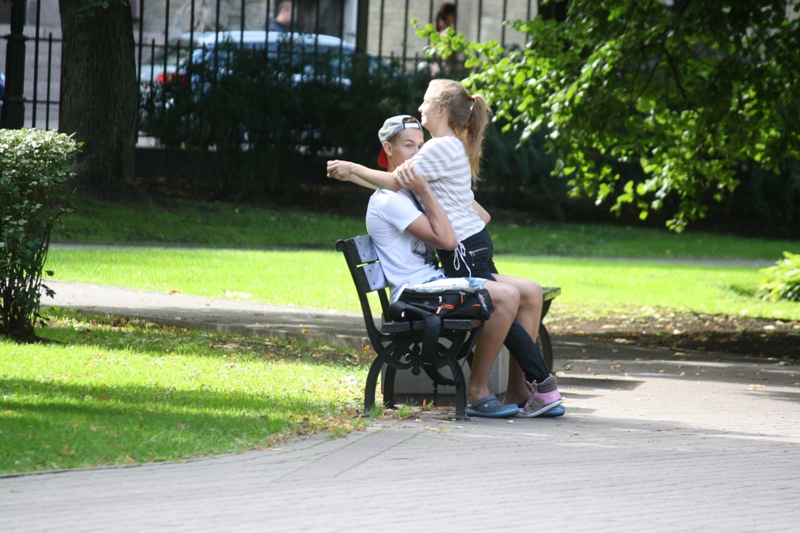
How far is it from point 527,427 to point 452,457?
0.89 metres

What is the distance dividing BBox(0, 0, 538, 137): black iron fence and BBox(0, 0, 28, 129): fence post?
5.74 meters

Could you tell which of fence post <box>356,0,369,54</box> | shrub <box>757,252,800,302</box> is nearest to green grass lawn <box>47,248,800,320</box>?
shrub <box>757,252,800,302</box>

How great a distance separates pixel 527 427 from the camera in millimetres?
5543

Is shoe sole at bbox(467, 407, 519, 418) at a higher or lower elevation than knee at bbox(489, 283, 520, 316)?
lower

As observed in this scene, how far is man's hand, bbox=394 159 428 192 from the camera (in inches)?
222

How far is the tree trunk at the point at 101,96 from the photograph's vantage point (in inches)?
639

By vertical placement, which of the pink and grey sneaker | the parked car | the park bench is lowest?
the pink and grey sneaker

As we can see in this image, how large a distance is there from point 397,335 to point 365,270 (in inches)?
14.9

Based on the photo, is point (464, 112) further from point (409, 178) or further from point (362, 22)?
point (362, 22)

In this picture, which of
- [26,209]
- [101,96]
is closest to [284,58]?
[101,96]

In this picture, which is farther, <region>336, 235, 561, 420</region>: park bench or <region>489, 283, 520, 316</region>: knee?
<region>489, 283, 520, 316</region>: knee

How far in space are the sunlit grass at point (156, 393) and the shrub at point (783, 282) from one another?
7.54 metres

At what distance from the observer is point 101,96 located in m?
16.5

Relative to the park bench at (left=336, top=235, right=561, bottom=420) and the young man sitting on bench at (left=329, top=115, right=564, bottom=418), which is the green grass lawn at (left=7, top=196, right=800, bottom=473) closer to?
the park bench at (left=336, top=235, right=561, bottom=420)
